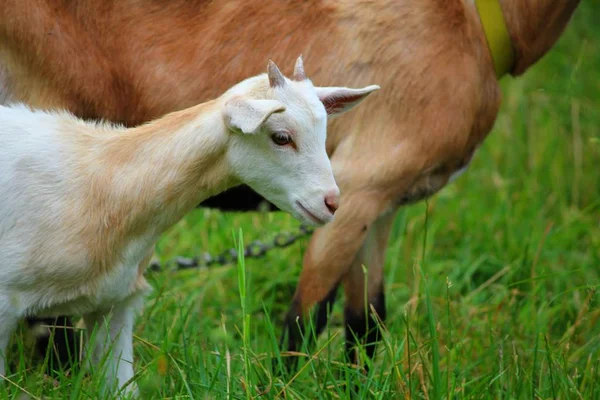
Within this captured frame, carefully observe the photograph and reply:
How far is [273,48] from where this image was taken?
420 cm

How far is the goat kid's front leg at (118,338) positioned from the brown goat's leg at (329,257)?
2.61 feet

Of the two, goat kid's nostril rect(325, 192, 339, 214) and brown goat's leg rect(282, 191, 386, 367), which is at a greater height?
goat kid's nostril rect(325, 192, 339, 214)

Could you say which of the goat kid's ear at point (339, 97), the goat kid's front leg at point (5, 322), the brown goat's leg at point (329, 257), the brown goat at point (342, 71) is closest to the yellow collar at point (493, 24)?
the brown goat at point (342, 71)

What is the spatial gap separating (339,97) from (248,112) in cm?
47

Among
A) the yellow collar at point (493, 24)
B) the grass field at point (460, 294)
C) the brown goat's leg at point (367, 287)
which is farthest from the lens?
the brown goat's leg at point (367, 287)

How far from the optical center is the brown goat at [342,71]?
4.08 meters

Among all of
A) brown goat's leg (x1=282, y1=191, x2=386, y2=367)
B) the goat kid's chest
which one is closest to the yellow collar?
brown goat's leg (x1=282, y1=191, x2=386, y2=367)

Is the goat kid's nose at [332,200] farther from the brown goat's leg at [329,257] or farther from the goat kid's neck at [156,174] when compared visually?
the brown goat's leg at [329,257]

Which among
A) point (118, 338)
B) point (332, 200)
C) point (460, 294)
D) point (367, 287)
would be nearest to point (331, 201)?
point (332, 200)

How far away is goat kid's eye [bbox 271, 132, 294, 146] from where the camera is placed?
10.2 feet

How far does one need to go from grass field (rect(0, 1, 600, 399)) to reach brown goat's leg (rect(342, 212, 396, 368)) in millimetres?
90

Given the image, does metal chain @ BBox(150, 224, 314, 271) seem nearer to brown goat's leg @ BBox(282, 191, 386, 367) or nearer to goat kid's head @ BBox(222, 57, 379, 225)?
brown goat's leg @ BBox(282, 191, 386, 367)

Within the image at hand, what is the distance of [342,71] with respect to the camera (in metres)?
4.22

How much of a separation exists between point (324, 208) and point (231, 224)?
273 centimetres
